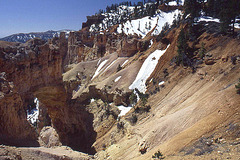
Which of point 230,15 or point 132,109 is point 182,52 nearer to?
point 230,15

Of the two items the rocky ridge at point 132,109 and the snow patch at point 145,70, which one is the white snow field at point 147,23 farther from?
the rocky ridge at point 132,109

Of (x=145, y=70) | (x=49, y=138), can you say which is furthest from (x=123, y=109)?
(x=49, y=138)

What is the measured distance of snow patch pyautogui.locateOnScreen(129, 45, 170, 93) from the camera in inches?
1159

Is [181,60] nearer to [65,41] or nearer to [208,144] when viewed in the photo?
[208,144]

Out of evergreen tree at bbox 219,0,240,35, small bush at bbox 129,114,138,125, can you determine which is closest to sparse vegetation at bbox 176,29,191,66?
evergreen tree at bbox 219,0,240,35

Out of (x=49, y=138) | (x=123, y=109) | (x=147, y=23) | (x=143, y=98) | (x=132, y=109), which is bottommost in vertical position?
(x=123, y=109)

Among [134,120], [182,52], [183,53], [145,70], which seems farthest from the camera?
[145,70]

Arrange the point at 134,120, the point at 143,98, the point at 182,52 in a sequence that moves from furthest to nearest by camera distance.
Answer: the point at 182,52
the point at 143,98
the point at 134,120

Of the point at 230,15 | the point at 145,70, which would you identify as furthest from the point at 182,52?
the point at 145,70

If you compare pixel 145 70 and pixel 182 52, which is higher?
pixel 182 52

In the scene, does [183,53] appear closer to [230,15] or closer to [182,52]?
[182,52]

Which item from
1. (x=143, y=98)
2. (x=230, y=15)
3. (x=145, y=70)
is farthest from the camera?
(x=145, y=70)

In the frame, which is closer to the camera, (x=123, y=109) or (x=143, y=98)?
(x=143, y=98)

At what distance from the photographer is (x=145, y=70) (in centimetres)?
3219
